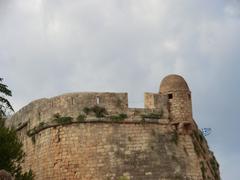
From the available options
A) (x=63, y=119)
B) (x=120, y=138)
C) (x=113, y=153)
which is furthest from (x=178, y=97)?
(x=63, y=119)

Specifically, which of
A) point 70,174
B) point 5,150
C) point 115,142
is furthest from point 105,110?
point 5,150

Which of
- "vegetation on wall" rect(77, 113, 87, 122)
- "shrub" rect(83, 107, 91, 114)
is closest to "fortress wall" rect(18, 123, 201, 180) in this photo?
"vegetation on wall" rect(77, 113, 87, 122)

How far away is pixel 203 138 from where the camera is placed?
2466cm

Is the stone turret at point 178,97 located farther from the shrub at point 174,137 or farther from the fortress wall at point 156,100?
the shrub at point 174,137

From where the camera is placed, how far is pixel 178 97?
22656 mm

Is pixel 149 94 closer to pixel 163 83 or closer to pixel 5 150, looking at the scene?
pixel 163 83

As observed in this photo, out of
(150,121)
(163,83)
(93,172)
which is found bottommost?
(93,172)

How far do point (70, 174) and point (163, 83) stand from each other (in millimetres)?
4815

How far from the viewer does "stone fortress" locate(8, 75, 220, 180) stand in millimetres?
21688

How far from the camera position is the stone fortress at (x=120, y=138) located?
71.2ft

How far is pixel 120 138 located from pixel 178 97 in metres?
2.64

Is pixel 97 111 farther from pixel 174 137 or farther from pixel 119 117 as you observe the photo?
pixel 174 137

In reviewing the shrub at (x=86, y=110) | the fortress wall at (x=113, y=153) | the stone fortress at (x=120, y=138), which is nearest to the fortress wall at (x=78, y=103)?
the stone fortress at (x=120, y=138)

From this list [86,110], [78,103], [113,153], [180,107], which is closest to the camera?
[113,153]
